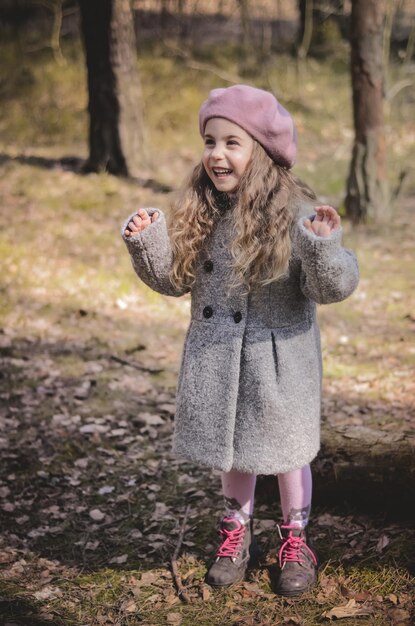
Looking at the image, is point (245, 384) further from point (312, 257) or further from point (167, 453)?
point (167, 453)

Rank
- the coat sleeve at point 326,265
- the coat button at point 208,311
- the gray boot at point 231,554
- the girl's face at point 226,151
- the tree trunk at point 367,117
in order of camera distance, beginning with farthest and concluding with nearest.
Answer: the tree trunk at point 367,117, the gray boot at point 231,554, the coat button at point 208,311, the girl's face at point 226,151, the coat sleeve at point 326,265

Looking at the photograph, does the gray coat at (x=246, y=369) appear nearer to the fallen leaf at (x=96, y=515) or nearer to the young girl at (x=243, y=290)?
the young girl at (x=243, y=290)

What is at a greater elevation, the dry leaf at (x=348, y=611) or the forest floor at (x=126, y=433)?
the dry leaf at (x=348, y=611)

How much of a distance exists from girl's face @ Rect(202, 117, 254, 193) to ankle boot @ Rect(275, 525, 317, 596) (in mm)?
1565

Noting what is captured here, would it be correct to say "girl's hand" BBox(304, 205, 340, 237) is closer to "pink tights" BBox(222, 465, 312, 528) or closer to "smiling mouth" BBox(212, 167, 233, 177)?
"smiling mouth" BBox(212, 167, 233, 177)

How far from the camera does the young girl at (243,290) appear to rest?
2916 mm

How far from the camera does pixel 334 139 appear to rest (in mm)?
13242

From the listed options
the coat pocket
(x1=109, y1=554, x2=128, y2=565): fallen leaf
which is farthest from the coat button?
(x1=109, y1=554, x2=128, y2=565): fallen leaf

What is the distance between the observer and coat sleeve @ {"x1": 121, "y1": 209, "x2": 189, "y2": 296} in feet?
9.80

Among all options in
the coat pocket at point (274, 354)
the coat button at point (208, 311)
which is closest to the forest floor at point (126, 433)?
the coat pocket at point (274, 354)

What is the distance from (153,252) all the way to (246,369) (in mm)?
625

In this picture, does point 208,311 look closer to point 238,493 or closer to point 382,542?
point 238,493

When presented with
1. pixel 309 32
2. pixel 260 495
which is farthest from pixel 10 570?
pixel 309 32

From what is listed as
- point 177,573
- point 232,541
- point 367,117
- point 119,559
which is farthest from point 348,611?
point 367,117
